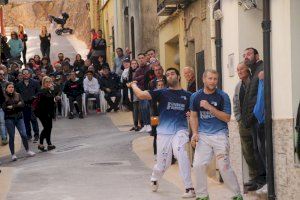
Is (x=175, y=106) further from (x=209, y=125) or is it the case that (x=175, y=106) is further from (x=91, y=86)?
(x=91, y=86)

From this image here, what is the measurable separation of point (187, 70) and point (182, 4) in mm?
3632

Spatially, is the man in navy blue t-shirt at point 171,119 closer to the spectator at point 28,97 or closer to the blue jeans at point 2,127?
the blue jeans at point 2,127

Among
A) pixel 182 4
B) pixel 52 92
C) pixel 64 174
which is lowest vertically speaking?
pixel 64 174

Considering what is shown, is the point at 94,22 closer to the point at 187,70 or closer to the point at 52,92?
the point at 52,92

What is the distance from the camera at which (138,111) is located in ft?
70.7

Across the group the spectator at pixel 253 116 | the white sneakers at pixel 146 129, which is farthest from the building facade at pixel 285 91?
the white sneakers at pixel 146 129

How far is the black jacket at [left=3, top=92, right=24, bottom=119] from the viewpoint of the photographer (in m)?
18.2

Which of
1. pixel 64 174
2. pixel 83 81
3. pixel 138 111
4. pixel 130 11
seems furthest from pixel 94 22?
pixel 64 174

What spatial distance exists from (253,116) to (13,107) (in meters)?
7.98

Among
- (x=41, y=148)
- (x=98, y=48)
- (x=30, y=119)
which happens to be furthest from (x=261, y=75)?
(x=98, y=48)

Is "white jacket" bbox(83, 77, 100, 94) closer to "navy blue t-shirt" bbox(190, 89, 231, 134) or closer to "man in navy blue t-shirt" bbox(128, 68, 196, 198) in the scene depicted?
"man in navy blue t-shirt" bbox(128, 68, 196, 198)

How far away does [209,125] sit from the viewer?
11195 millimetres

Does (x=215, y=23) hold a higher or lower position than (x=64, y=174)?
higher

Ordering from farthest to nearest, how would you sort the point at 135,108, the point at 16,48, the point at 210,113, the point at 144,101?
1. the point at 16,48
2. the point at 135,108
3. the point at 144,101
4. the point at 210,113
